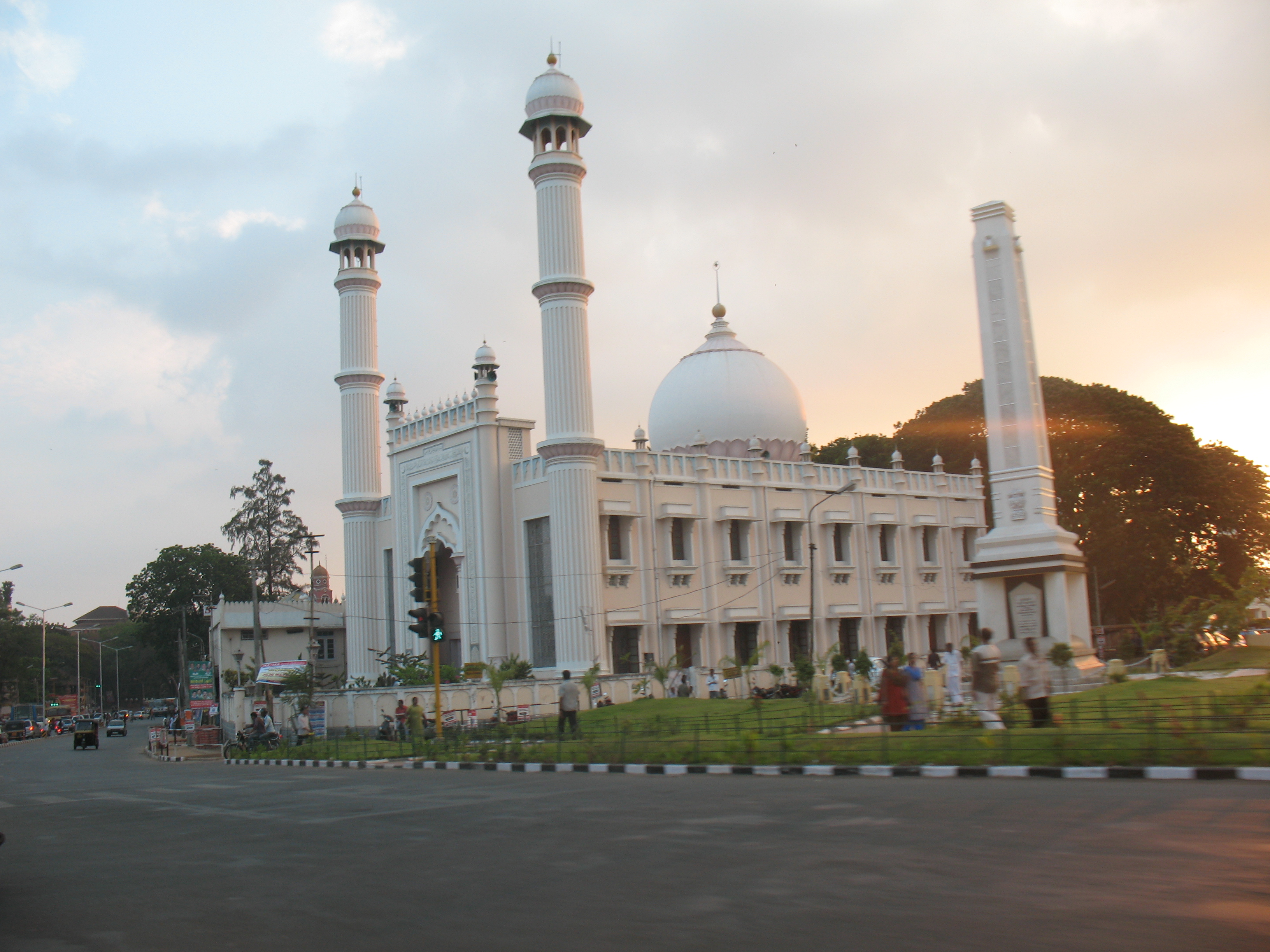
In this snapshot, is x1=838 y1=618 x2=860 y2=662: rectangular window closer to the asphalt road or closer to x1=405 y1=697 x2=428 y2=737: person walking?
x1=405 y1=697 x2=428 y2=737: person walking

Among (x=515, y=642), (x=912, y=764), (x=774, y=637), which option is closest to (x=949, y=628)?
(x=774, y=637)

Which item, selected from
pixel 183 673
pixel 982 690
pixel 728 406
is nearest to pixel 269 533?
pixel 183 673

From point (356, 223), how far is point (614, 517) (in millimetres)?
16059

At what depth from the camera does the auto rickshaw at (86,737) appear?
143 ft

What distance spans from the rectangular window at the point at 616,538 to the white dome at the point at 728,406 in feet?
27.3

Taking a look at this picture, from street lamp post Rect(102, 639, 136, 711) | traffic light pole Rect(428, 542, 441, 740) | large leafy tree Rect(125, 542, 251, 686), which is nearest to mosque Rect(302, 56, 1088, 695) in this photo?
traffic light pole Rect(428, 542, 441, 740)

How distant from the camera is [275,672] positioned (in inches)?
1578

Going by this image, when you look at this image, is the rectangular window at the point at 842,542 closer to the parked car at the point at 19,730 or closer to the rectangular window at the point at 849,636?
the rectangular window at the point at 849,636

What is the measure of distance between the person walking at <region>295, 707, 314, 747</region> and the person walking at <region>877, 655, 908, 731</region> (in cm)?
1958

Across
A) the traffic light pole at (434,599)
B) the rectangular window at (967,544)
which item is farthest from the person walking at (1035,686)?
the rectangular window at (967,544)

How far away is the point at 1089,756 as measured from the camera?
39.0 ft

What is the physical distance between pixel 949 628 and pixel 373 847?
41.3 meters

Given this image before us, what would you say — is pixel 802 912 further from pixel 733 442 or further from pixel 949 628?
pixel 949 628

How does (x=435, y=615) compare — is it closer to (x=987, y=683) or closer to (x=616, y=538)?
(x=987, y=683)
